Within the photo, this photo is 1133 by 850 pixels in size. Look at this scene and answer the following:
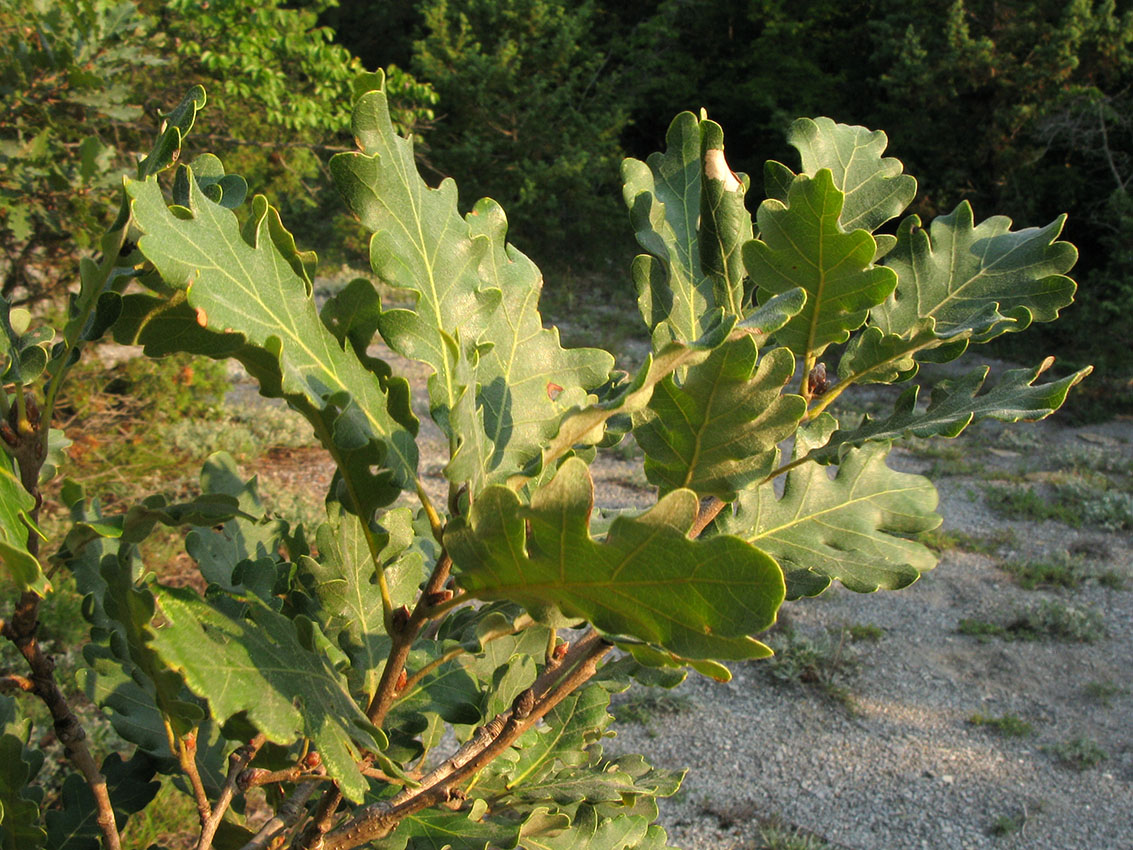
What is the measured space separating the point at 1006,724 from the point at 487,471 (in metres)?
3.44

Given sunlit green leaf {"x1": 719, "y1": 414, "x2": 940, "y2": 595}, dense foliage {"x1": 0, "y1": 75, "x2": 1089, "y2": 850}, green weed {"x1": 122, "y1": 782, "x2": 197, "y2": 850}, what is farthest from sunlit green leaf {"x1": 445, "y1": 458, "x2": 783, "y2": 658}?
green weed {"x1": 122, "y1": 782, "x2": 197, "y2": 850}

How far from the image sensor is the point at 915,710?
3.43m

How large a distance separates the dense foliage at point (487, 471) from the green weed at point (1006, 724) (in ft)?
10.0

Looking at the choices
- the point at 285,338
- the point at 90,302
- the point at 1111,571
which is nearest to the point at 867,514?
the point at 285,338

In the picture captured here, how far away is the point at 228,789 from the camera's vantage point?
662 millimetres

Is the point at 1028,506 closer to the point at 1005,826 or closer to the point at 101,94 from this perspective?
the point at 1005,826

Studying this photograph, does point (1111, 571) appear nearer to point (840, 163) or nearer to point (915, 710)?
point (915, 710)

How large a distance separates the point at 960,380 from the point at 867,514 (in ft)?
0.38

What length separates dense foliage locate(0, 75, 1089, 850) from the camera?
423 mm

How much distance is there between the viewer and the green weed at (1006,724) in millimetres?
3291

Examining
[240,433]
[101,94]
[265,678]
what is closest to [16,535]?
[265,678]

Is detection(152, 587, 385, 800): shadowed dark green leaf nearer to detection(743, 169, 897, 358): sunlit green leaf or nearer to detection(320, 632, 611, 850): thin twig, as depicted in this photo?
detection(320, 632, 611, 850): thin twig

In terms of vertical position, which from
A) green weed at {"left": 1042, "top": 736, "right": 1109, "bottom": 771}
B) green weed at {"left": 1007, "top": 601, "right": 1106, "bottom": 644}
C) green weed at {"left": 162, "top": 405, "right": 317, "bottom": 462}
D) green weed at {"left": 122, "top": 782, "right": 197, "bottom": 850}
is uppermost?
green weed at {"left": 122, "top": 782, "right": 197, "bottom": 850}

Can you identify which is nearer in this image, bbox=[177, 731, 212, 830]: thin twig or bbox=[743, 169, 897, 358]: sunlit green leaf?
bbox=[743, 169, 897, 358]: sunlit green leaf
